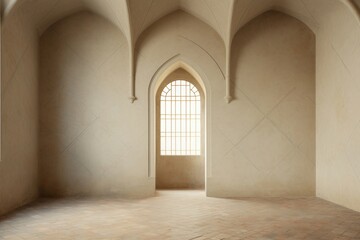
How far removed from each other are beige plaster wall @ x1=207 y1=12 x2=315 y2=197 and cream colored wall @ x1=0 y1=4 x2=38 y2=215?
4864mm

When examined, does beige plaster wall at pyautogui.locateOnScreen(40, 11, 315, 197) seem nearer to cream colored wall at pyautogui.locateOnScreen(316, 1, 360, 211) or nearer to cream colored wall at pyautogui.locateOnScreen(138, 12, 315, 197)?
A: cream colored wall at pyautogui.locateOnScreen(138, 12, 315, 197)

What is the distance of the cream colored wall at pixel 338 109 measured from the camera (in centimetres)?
794

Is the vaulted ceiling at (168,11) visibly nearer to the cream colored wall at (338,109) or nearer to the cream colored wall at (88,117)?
the cream colored wall at (88,117)

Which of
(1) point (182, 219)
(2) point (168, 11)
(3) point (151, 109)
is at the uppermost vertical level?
(2) point (168, 11)

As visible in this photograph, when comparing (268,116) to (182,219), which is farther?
(268,116)

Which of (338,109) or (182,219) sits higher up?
(338,109)

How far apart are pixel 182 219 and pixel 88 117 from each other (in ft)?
14.9

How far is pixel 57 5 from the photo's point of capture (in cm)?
938

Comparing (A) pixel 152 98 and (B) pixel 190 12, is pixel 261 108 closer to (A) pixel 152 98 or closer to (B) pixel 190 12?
(A) pixel 152 98

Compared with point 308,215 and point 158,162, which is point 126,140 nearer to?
point 158,162

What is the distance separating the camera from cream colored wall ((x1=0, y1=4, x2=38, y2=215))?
25.4ft

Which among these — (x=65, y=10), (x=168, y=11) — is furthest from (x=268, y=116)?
(x=65, y=10)

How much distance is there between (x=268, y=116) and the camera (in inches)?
393

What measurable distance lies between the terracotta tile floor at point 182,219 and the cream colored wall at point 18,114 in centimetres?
59
